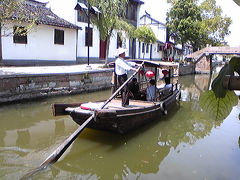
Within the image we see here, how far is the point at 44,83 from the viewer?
10.9m

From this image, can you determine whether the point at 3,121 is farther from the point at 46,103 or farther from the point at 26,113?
the point at 46,103

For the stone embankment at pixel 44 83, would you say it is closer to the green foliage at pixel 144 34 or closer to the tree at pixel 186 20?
the green foliage at pixel 144 34

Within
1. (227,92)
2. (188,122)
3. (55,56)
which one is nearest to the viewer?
(227,92)

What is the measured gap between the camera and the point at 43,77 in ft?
35.4

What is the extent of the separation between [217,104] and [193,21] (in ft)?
93.5

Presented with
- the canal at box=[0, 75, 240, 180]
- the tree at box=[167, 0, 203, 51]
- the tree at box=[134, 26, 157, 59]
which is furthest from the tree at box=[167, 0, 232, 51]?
the canal at box=[0, 75, 240, 180]

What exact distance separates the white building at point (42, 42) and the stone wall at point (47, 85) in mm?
4538

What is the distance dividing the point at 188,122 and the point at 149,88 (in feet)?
6.64

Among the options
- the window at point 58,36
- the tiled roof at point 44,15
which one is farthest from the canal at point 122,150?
the window at point 58,36

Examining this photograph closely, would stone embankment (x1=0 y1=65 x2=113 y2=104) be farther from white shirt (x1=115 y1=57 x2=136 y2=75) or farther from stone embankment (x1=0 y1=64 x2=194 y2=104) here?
white shirt (x1=115 y1=57 x2=136 y2=75)

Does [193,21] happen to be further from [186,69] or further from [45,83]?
[45,83]

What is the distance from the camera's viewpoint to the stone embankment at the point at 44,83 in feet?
31.7

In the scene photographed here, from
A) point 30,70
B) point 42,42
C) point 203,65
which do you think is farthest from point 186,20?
point 30,70

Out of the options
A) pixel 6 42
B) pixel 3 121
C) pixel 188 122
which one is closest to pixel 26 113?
pixel 3 121
